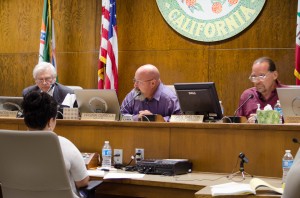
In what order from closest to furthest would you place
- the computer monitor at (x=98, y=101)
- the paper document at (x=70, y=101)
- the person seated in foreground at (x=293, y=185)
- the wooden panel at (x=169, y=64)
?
the person seated in foreground at (x=293, y=185)
the computer monitor at (x=98, y=101)
the paper document at (x=70, y=101)
the wooden panel at (x=169, y=64)

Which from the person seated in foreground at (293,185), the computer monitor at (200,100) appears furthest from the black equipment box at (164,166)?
the person seated in foreground at (293,185)

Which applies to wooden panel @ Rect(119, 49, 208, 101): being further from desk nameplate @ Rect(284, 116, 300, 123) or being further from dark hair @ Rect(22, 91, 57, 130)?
dark hair @ Rect(22, 91, 57, 130)

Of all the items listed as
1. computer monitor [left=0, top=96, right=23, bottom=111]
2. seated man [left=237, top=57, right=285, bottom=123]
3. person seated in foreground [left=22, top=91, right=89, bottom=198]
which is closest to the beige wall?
seated man [left=237, top=57, right=285, bottom=123]

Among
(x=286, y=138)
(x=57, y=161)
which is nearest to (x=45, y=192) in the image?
(x=57, y=161)

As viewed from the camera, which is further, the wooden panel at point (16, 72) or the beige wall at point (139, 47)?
the wooden panel at point (16, 72)

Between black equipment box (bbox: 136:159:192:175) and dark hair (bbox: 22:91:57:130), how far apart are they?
0.84 meters

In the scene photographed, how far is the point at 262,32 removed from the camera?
5.48m

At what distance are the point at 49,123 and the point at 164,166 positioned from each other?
0.87 metres

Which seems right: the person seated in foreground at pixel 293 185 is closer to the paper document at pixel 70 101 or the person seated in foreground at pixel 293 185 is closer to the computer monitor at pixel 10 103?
the paper document at pixel 70 101

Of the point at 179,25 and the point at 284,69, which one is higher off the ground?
the point at 179,25

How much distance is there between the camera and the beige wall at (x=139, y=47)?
544 centimetres

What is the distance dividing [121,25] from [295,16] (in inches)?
81.6

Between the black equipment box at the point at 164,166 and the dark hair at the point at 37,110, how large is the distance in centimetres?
84

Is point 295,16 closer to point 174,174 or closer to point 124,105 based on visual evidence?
point 124,105
